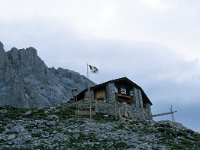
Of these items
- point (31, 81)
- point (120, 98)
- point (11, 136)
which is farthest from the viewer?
point (31, 81)

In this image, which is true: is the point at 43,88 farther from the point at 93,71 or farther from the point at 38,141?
the point at 38,141

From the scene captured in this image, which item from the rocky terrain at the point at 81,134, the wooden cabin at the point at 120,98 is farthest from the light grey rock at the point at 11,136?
the wooden cabin at the point at 120,98

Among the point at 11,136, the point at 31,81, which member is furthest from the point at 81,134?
the point at 31,81

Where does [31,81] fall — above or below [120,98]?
above

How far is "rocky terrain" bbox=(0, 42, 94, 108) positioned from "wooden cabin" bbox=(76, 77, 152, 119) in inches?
1169

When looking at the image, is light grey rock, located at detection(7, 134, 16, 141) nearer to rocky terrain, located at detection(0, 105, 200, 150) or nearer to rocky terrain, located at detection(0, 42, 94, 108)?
rocky terrain, located at detection(0, 105, 200, 150)

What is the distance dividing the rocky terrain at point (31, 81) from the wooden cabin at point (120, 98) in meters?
29.7

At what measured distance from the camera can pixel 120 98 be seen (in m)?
94.0

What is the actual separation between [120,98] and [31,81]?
52004mm

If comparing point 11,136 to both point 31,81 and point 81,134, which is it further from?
point 31,81

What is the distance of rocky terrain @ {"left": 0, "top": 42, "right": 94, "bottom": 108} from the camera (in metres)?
120

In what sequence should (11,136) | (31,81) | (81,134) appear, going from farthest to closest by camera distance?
(31,81)
(81,134)
(11,136)

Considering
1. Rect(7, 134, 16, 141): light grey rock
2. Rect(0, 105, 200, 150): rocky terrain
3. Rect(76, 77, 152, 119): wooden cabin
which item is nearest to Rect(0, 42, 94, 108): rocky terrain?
Rect(76, 77, 152, 119): wooden cabin

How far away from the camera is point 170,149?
153 feet
